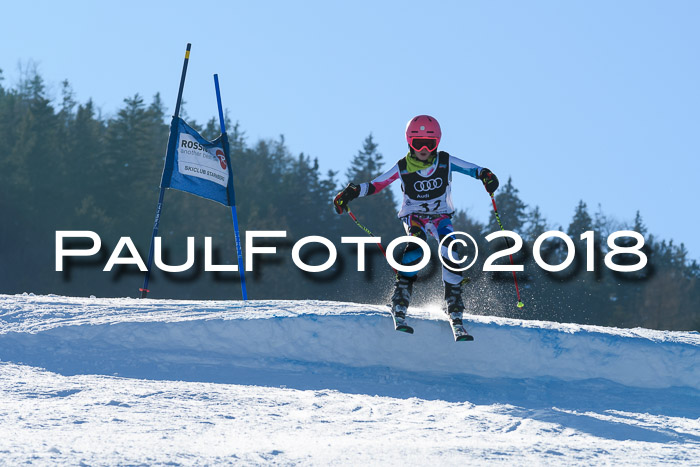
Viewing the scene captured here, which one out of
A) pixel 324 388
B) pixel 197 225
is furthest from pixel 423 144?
pixel 197 225

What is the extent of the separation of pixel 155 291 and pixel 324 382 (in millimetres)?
34121

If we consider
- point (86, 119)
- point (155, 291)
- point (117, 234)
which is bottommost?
point (155, 291)

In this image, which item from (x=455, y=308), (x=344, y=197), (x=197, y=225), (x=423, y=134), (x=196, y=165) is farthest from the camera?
(x=197, y=225)

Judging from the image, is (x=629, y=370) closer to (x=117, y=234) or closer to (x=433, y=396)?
(x=433, y=396)

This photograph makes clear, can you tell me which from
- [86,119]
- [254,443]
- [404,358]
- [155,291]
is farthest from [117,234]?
[254,443]

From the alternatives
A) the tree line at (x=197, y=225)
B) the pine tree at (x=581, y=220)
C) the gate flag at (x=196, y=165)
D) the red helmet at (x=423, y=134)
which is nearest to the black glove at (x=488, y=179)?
the red helmet at (x=423, y=134)

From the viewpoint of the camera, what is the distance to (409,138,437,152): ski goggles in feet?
24.0

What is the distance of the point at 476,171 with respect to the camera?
7535mm

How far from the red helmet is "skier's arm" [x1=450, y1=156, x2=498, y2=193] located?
277 mm

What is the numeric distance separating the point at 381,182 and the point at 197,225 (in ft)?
133

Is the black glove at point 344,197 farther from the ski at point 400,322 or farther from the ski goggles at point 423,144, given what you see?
the ski at point 400,322

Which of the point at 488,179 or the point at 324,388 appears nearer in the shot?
the point at 324,388

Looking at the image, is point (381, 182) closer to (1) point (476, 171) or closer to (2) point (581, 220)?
(1) point (476, 171)

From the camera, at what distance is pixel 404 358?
7504 mm
